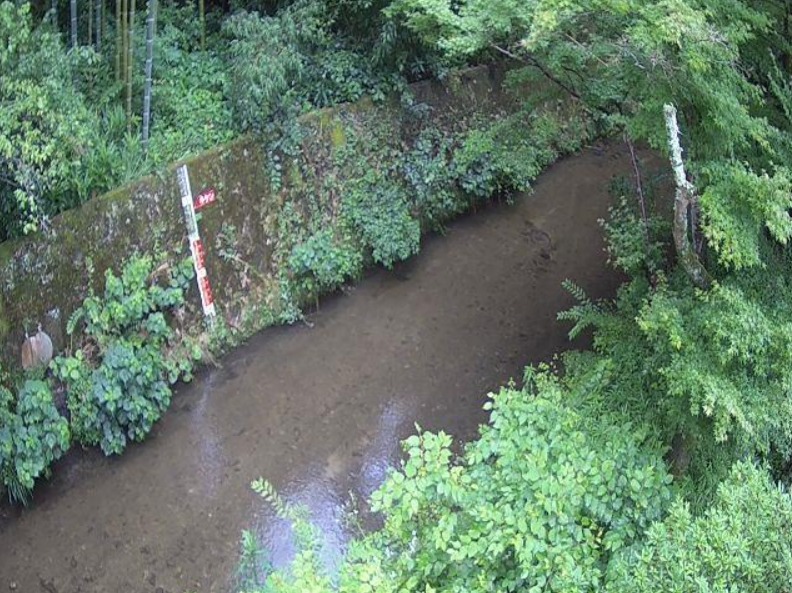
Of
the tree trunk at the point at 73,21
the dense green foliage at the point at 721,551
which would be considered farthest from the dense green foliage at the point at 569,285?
the tree trunk at the point at 73,21

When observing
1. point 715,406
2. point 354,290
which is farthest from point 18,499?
point 715,406

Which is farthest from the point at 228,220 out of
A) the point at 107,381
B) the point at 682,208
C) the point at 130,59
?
the point at 682,208

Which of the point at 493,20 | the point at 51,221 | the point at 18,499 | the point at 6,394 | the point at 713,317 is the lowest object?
the point at 18,499

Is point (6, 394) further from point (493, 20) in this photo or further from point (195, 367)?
point (493, 20)

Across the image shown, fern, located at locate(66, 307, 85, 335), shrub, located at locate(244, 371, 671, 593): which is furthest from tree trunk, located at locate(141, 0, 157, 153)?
shrub, located at locate(244, 371, 671, 593)

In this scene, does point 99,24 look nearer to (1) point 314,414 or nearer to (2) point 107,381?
(2) point 107,381

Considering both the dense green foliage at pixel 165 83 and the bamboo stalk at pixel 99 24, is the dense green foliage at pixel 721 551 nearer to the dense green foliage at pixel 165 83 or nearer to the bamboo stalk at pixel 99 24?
the dense green foliage at pixel 165 83
